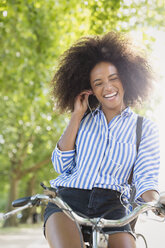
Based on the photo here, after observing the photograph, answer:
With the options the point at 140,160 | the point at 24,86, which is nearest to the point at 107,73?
the point at 140,160

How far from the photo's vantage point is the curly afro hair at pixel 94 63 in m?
3.64

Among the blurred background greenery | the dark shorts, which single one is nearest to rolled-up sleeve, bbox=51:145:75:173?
the dark shorts

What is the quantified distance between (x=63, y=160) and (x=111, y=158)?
14.0 inches

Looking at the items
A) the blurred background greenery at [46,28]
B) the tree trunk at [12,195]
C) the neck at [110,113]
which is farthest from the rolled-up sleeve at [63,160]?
the tree trunk at [12,195]

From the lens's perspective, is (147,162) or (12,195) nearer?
(147,162)

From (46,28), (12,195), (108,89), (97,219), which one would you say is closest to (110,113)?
(108,89)

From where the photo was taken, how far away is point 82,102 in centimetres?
339

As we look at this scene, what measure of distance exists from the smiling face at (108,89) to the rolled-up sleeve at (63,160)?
466 millimetres

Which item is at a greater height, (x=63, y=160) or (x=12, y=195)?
(x=12, y=195)

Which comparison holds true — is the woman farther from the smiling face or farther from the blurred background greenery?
the blurred background greenery

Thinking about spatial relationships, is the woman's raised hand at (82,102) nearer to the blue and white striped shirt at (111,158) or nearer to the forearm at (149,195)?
the blue and white striped shirt at (111,158)

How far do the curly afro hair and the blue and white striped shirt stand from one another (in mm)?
533

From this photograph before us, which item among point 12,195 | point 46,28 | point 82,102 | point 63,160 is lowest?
point 63,160

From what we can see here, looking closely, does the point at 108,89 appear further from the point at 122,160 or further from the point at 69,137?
the point at 122,160
